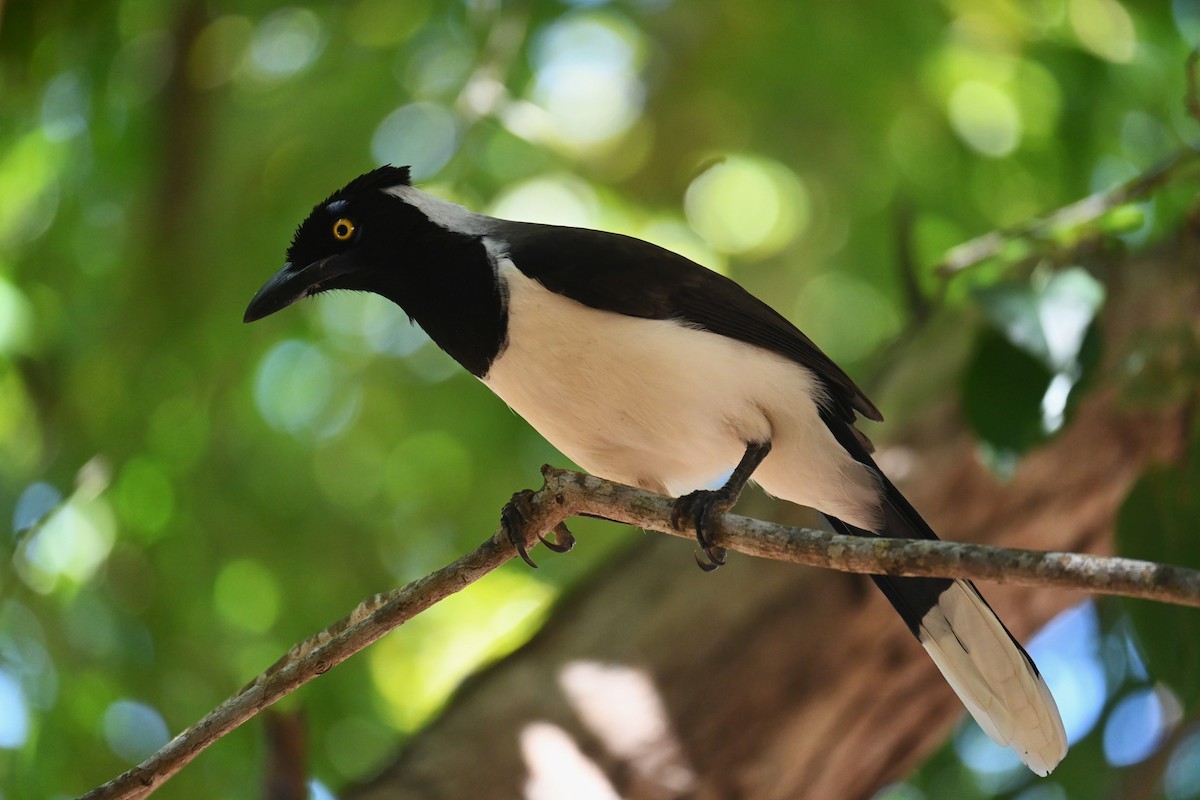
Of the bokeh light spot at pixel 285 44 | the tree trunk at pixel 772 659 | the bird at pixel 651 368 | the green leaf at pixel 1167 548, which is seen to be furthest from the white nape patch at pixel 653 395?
the bokeh light spot at pixel 285 44

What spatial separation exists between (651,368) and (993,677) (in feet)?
4.35

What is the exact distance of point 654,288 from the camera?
362 cm

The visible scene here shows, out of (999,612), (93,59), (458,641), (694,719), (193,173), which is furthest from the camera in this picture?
(458,641)

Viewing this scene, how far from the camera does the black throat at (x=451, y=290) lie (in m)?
3.55

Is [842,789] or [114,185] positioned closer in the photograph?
[842,789]

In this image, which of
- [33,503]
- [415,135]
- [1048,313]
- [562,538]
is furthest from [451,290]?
[33,503]

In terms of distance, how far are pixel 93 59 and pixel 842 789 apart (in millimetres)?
4387

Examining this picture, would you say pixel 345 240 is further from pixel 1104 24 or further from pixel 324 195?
pixel 1104 24

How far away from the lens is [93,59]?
5340mm

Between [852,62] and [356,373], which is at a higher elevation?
[356,373]

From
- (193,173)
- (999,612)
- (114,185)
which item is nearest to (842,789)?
(999,612)

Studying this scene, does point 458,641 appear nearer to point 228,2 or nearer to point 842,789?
point 842,789

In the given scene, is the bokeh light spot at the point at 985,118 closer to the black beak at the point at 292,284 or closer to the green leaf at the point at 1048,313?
the green leaf at the point at 1048,313

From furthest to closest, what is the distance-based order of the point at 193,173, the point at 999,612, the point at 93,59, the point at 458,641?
1. the point at 458,641
2. the point at 193,173
3. the point at 93,59
4. the point at 999,612
